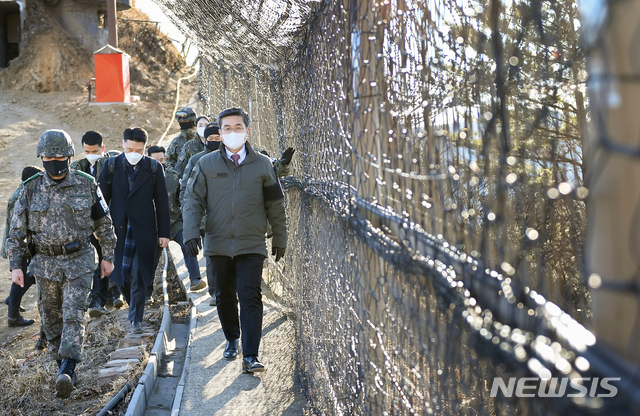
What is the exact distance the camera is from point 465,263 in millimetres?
1285

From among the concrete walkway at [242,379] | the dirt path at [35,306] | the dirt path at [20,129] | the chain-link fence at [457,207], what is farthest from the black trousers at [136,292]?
the dirt path at [20,129]

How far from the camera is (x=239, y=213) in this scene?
4844 millimetres

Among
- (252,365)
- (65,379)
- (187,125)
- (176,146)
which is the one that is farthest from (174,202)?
(252,365)

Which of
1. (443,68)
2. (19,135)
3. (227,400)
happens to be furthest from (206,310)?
(19,135)

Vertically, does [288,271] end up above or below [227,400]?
above

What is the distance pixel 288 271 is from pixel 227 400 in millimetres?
1859

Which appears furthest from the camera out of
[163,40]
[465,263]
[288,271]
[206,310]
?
[163,40]

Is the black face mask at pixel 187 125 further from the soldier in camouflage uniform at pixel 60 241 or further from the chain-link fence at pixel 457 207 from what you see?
the chain-link fence at pixel 457 207

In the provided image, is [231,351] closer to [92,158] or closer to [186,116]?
[92,158]

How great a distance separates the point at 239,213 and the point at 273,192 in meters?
0.31

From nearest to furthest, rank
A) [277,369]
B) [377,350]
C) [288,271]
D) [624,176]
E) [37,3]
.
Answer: [624,176], [377,350], [277,369], [288,271], [37,3]

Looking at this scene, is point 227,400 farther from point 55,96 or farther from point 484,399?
point 55,96

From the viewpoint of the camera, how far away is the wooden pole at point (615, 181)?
72cm

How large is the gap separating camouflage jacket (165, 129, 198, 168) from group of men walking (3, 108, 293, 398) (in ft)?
5.75
